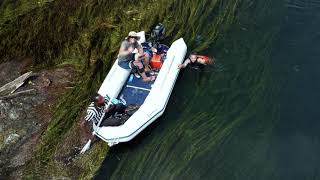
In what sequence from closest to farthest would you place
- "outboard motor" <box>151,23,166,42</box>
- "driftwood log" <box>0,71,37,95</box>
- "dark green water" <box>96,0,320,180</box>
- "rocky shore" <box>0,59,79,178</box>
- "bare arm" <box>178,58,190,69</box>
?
"dark green water" <box>96,0,320,180</box>, "rocky shore" <box>0,59,79,178</box>, "driftwood log" <box>0,71,37,95</box>, "bare arm" <box>178,58,190,69</box>, "outboard motor" <box>151,23,166,42</box>

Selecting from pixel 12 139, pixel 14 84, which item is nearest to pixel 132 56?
pixel 14 84

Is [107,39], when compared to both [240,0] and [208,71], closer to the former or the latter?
[208,71]

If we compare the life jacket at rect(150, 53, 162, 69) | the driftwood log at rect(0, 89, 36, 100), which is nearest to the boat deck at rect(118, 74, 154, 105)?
the life jacket at rect(150, 53, 162, 69)

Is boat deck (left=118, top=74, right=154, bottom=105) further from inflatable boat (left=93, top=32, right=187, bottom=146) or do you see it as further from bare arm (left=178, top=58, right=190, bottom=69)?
bare arm (left=178, top=58, right=190, bottom=69)

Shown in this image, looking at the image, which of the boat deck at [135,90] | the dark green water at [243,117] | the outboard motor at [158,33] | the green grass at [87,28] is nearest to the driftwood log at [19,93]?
the green grass at [87,28]

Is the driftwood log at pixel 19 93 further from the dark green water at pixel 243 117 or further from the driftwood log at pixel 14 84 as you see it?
the dark green water at pixel 243 117
